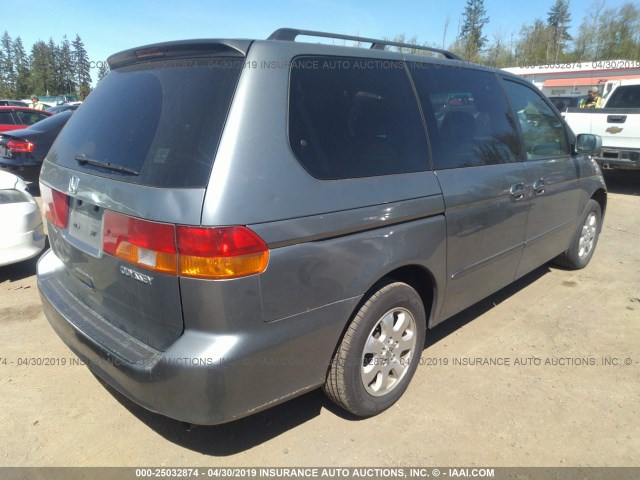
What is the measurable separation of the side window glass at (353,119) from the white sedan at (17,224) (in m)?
3.40

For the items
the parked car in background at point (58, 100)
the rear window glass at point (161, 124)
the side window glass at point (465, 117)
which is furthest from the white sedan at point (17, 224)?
the parked car in background at point (58, 100)

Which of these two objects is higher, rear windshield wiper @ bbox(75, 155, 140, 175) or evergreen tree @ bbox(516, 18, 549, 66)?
evergreen tree @ bbox(516, 18, 549, 66)

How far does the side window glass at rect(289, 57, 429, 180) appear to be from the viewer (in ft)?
6.63

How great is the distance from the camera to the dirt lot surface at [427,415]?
2295 millimetres

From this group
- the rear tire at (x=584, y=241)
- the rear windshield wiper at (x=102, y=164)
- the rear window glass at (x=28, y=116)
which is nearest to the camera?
the rear windshield wiper at (x=102, y=164)

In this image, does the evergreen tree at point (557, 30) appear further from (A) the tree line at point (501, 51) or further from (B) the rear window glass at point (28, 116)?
(B) the rear window glass at point (28, 116)

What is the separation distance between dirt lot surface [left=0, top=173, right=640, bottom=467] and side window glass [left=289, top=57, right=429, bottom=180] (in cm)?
137

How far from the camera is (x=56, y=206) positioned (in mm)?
2469

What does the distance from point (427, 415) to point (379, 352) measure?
493 millimetres

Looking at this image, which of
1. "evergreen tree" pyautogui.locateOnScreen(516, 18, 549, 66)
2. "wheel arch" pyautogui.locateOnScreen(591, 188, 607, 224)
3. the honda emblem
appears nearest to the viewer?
the honda emblem

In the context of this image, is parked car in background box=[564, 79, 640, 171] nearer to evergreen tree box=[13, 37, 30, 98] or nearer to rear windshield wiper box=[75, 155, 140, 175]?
rear windshield wiper box=[75, 155, 140, 175]

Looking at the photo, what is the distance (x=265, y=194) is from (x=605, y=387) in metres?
2.51

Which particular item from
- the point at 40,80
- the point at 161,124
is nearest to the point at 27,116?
the point at 161,124

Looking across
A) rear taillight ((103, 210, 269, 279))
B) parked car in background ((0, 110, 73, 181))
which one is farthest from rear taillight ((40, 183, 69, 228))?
parked car in background ((0, 110, 73, 181))
